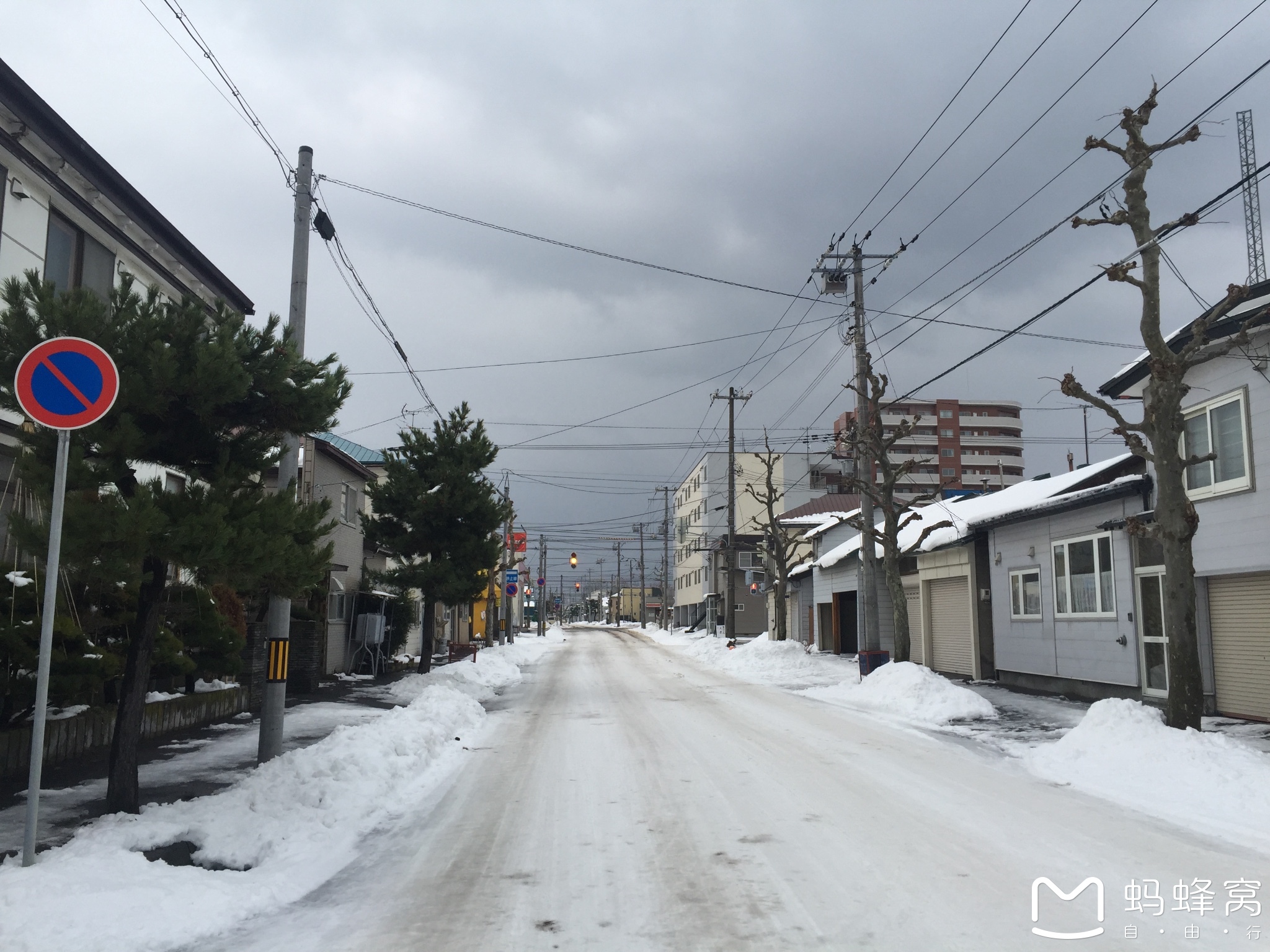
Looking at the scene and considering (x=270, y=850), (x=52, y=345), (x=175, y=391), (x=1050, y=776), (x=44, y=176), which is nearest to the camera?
(x=52, y=345)

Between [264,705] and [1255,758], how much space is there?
10595mm

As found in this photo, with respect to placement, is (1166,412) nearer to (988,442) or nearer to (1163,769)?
(1163,769)

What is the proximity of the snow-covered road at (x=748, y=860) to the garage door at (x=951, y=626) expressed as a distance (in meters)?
11.7

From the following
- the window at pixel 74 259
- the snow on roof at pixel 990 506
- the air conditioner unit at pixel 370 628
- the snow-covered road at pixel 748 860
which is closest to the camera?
the snow-covered road at pixel 748 860

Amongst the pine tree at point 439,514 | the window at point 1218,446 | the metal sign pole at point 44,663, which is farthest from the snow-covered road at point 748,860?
the pine tree at point 439,514

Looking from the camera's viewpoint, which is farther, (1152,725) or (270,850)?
(1152,725)

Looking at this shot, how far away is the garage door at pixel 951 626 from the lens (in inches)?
901

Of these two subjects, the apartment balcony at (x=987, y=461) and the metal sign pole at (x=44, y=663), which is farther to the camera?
the apartment balcony at (x=987, y=461)

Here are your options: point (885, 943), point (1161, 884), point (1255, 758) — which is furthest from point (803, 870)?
point (1255, 758)

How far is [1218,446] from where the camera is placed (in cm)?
1385

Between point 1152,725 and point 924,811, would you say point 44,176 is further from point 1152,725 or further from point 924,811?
point 1152,725

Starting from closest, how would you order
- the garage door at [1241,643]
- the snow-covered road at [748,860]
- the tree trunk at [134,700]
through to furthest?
the snow-covered road at [748,860]
the tree trunk at [134,700]
the garage door at [1241,643]

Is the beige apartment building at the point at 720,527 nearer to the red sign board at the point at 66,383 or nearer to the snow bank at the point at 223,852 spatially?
the snow bank at the point at 223,852

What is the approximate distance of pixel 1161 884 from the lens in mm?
5871
